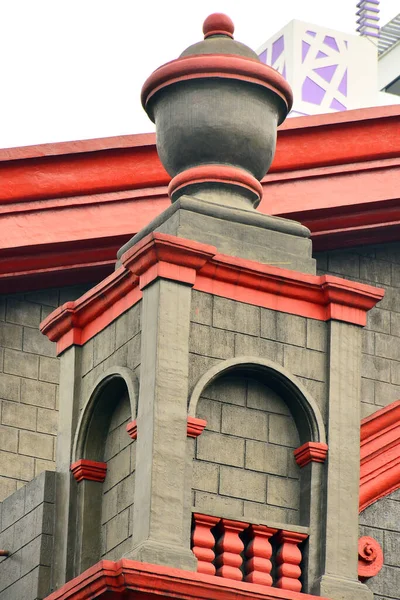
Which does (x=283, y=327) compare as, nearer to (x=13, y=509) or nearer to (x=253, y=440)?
(x=253, y=440)

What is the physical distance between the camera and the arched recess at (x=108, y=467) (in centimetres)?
1072

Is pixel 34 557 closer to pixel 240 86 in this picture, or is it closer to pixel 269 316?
pixel 269 316

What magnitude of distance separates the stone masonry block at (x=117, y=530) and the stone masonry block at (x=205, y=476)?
0.48 metres

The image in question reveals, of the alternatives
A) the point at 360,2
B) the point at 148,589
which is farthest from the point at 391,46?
the point at 148,589

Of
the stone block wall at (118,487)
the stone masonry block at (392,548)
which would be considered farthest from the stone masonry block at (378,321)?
the stone block wall at (118,487)

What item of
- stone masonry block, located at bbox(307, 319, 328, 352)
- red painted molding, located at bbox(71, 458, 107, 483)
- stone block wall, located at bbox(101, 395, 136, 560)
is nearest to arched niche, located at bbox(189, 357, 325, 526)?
stone masonry block, located at bbox(307, 319, 328, 352)

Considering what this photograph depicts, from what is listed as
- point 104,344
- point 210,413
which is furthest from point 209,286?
point 104,344

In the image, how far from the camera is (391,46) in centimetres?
6519

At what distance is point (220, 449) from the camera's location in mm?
10703

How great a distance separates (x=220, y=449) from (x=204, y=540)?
590mm

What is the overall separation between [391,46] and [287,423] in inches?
2184

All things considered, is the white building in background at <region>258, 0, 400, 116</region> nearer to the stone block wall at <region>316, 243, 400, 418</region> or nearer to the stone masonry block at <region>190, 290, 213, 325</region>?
the stone block wall at <region>316, 243, 400, 418</region>

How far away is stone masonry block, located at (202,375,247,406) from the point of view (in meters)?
10.9

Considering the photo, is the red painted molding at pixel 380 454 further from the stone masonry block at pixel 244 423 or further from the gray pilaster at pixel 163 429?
the gray pilaster at pixel 163 429
